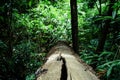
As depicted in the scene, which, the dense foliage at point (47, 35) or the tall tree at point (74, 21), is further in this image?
the tall tree at point (74, 21)

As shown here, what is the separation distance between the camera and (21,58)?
470 cm

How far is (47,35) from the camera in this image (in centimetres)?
641

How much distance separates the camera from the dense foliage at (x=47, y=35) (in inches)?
152

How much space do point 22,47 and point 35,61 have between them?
0.53 metres

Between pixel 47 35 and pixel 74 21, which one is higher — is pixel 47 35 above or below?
below

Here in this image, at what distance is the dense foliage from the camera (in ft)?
12.7

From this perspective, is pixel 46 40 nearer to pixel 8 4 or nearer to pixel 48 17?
pixel 48 17

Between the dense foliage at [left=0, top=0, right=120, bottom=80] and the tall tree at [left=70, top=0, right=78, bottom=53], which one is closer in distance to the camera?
the dense foliage at [left=0, top=0, right=120, bottom=80]

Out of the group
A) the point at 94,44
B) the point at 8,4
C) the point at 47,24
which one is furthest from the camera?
the point at 47,24

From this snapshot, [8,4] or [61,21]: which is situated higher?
[8,4]


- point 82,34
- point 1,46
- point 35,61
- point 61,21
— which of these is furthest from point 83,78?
point 61,21

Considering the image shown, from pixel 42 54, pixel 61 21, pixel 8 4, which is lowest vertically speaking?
pixel 42 54

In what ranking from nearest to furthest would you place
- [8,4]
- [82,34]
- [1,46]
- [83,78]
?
[83,78] < [1,46] < [8,4] < [82,34]

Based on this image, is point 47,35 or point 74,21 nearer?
point 74,21
